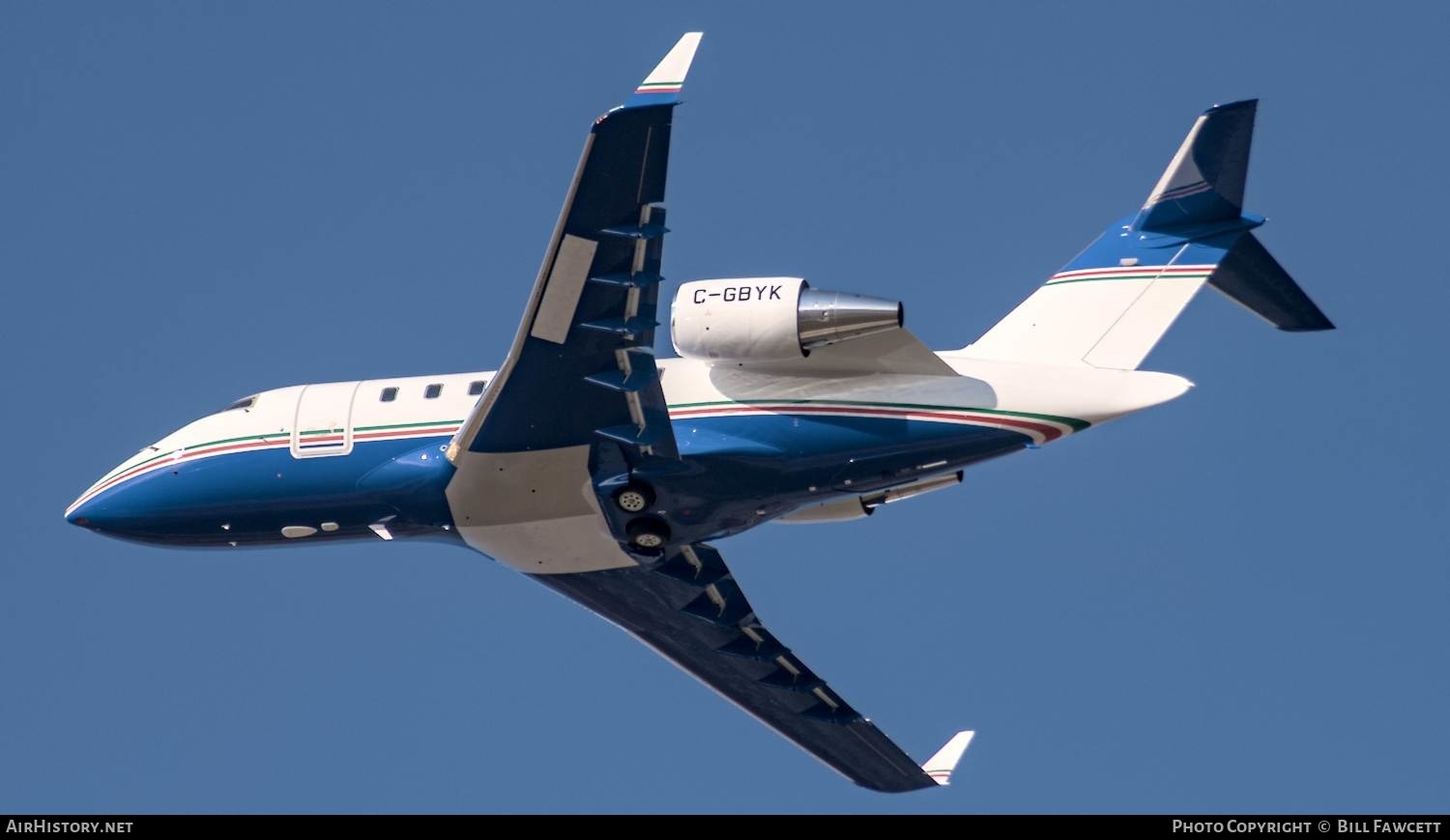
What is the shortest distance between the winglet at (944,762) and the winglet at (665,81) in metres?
15.1

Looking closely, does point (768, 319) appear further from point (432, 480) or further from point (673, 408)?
Answer: point (432, 480)

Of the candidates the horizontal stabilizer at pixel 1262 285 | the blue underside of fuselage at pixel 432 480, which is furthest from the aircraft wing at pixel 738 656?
the horizontal stabilizer at pixel 1262 285

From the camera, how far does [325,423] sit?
35.4 m

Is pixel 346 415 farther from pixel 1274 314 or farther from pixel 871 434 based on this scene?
pixel 1274 314

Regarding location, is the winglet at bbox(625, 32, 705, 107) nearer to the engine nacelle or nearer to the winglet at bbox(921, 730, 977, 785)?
the engine nacelle

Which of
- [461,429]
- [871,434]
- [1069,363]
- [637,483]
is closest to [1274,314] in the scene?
[1069,363]

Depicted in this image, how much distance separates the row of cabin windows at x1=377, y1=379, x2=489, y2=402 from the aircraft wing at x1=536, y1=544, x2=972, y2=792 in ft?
11.4

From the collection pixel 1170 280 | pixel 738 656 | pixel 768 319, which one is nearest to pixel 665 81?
pixel 768 319

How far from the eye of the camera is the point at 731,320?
32281 millimetres

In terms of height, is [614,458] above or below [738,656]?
above

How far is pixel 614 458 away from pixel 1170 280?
828cm

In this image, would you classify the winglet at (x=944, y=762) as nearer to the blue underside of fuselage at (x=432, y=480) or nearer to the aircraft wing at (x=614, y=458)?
the aircraft wing at (x=614, y=458)

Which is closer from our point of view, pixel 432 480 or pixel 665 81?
pixel 665 81

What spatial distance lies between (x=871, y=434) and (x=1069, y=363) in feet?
9.75
